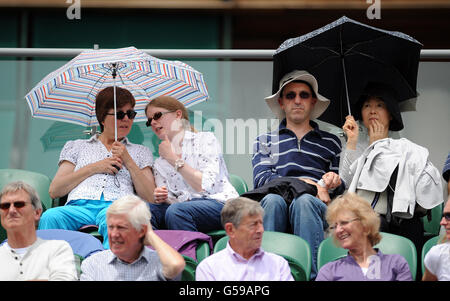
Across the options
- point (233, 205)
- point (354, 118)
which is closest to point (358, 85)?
point (354, 118)

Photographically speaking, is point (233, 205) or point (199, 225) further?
point (199, 225)

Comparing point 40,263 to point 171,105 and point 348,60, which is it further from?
→ point 348,60

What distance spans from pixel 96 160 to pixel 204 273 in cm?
171

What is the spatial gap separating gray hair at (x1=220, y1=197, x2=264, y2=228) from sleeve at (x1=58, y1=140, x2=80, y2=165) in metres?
1.66

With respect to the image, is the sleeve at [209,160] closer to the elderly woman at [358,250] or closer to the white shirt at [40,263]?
the elderly woman at [358,250]

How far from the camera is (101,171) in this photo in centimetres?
601

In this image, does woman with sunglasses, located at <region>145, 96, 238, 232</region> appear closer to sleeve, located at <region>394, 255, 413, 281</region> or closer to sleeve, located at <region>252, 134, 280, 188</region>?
sleeve, located at <region>252, 134, 280, 188</region>

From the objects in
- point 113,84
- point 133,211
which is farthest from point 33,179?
point 133,211

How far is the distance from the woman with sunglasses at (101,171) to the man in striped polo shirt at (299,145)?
0.74m

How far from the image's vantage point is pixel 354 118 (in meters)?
6.20

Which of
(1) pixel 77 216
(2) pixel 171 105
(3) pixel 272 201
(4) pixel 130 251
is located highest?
(2) pixel 171 105

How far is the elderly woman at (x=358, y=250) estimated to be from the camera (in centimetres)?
465
